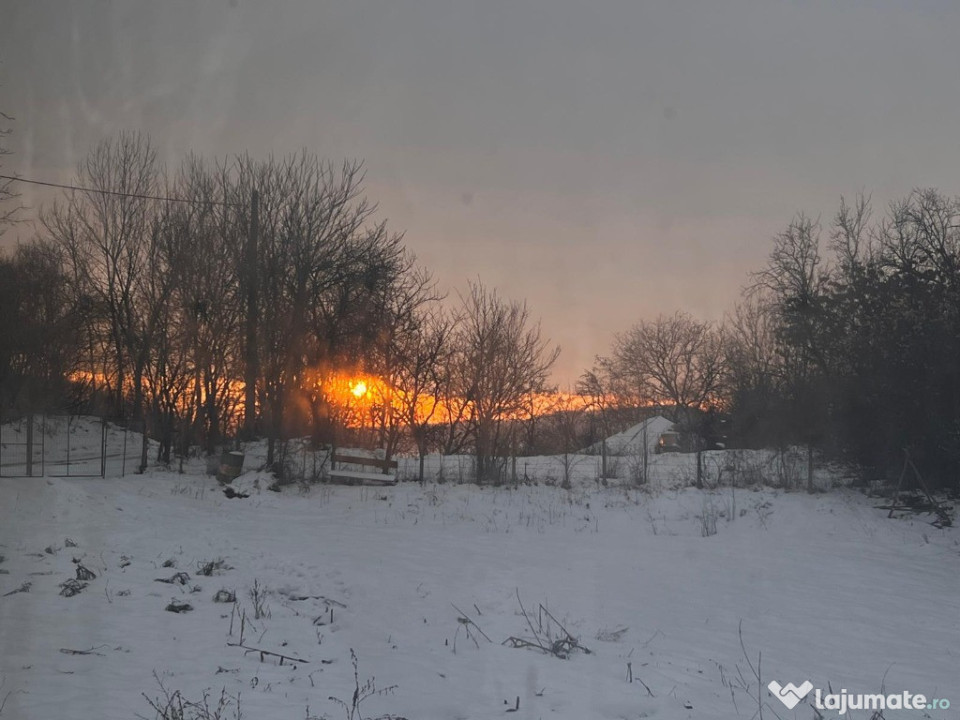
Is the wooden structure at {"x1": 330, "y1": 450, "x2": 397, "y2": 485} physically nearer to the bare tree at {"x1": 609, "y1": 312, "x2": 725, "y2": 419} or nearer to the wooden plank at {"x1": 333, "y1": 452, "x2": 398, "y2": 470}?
the wooden plank at {"x1": 333, "y1": 452, "x2": 398, "y2": 470}

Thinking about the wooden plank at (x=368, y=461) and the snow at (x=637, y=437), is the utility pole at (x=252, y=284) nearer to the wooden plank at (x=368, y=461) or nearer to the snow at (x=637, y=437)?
the wooden plank at (x=368, y=461)

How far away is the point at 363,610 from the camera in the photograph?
9.09 metres

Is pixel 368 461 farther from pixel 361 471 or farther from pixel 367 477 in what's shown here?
pixel 367 477

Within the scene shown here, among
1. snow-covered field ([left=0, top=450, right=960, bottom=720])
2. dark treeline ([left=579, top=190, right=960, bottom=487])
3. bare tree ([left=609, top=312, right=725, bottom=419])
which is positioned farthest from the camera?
bare tree ([left=609, top=312, right=725, bottom=419])

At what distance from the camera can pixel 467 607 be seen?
948cm

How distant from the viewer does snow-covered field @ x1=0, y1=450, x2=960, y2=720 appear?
632 centimetres

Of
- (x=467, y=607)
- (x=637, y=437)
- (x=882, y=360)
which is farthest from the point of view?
(x=637, y=437)

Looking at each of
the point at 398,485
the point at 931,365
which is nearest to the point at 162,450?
the point at 398,485

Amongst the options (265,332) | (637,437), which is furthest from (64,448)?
(637,437)

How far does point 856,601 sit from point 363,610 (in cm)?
661

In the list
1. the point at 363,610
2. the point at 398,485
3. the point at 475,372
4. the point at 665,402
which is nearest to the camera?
the point at 363,610

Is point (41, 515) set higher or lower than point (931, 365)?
lower

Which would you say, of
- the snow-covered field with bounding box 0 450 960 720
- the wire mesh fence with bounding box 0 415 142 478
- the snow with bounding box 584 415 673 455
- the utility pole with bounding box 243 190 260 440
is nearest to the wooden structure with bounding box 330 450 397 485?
the snow-covered field with bounding box 0 450 960 720

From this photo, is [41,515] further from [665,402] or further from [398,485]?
[665,402]
